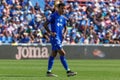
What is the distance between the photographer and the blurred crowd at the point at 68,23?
30.0m

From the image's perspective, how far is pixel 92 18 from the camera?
110 feet

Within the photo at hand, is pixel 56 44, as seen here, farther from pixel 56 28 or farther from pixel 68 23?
pixel 68 23

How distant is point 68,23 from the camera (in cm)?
3256

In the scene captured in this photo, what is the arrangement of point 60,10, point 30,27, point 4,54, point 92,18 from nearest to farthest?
1. point 60,10
2. point 4,54
3. point 30,27
4. point 92,18

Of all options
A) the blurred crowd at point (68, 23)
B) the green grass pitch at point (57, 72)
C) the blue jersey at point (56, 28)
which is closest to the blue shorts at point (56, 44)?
the blue jersey at point (56, 28)

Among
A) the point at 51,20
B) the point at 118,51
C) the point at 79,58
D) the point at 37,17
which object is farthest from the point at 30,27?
the point at 51,20

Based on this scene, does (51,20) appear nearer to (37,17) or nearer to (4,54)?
(4,54)

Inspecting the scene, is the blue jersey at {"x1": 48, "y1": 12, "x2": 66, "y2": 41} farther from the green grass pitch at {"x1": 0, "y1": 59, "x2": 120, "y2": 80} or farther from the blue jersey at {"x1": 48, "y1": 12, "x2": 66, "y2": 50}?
the green grass pitch at {"x1": 0, "y1": 59, "x2": 120, "y2": 80}

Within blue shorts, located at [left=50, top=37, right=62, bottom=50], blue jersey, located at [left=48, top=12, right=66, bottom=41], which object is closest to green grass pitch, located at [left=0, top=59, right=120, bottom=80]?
blue shorts, located at [left=50, top=37, right=62, bottom=50]

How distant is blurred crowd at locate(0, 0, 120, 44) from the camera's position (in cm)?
3002

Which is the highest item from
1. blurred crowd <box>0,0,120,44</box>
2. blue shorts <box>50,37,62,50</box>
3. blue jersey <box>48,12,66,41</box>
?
blue jersey <box>48,12,66,41</box>

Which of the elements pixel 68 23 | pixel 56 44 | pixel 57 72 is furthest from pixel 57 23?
pixel 68 23

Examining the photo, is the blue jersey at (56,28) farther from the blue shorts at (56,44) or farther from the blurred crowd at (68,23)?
the blurred crowd at (68,23)

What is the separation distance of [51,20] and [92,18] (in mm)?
19412
